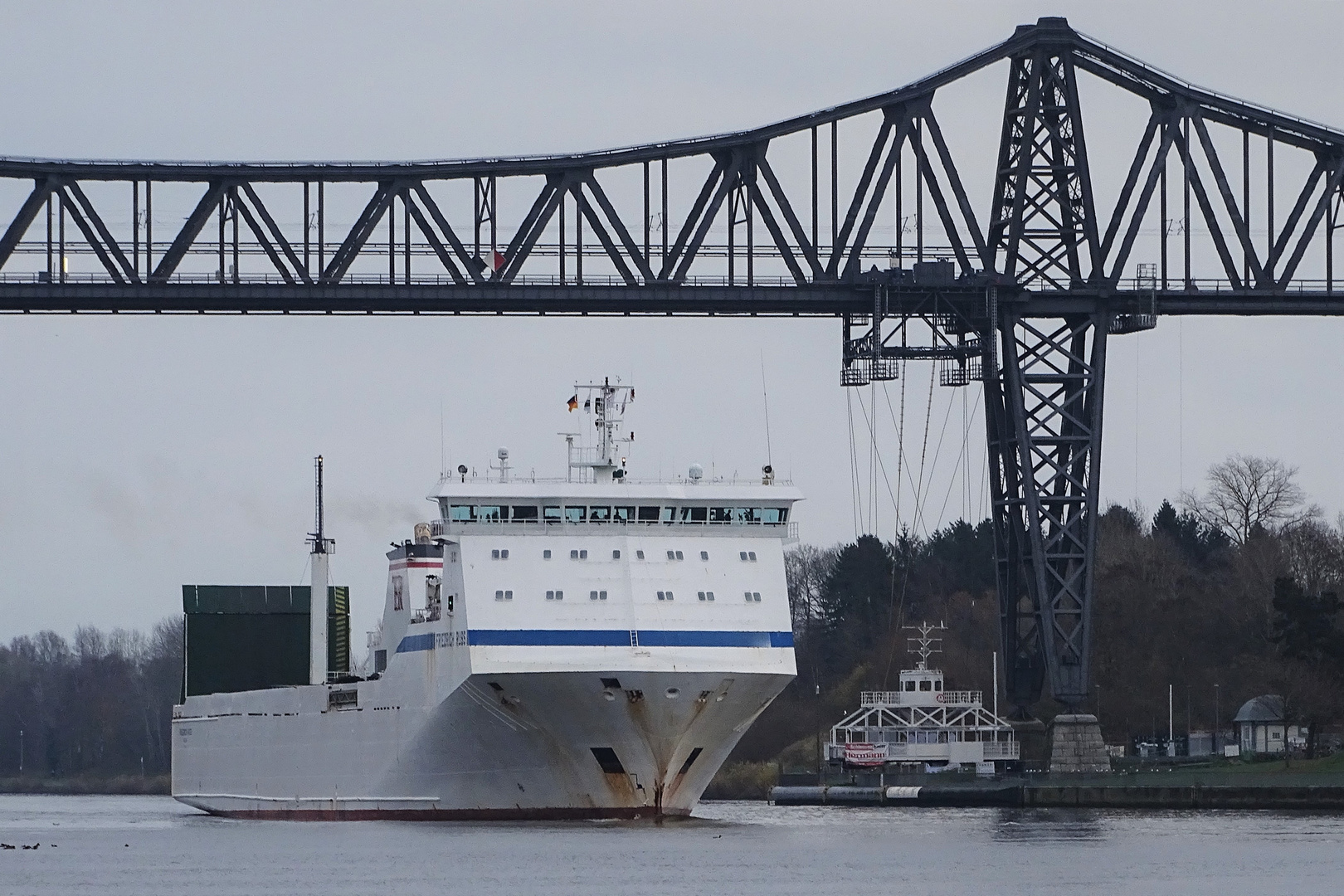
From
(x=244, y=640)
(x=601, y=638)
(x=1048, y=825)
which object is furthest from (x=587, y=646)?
(x=244, y=640)

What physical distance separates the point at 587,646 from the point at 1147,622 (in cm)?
5049

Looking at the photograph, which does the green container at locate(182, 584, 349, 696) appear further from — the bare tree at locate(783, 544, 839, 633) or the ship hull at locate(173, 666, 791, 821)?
the bare tree at locate(783, 544, 839, 633)

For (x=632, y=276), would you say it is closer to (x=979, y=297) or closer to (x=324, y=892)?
(x=979, y=297)

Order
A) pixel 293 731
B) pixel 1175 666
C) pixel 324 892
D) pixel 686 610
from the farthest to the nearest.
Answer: pixel 1175 666 < pixel 293 731 < pixel 686 610 < pixel 324 892

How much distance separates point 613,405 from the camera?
65312 millimetres

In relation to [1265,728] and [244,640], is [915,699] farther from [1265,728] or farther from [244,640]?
[244,640]

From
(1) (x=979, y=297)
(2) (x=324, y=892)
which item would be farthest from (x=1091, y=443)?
(2) (x=324, y=892)

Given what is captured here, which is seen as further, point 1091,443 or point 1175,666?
point 1175,666

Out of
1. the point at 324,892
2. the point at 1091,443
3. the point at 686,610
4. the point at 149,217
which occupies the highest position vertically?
the point at 149,217

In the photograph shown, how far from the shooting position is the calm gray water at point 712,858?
46875mm

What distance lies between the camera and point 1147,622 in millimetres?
105062

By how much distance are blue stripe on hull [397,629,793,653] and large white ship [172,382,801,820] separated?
39mm

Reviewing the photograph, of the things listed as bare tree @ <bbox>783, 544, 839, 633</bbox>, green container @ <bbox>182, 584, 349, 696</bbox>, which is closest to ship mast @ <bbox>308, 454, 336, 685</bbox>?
green container @ <bbox>182, 584, 349, 696</bbox>

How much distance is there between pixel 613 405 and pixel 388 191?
37.8 ft
